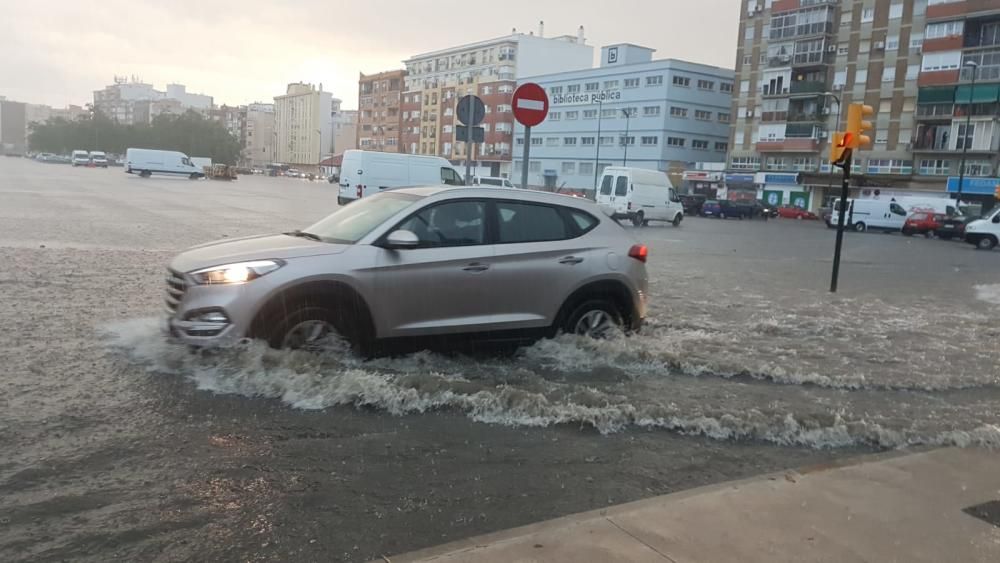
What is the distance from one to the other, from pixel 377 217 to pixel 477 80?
308 feet

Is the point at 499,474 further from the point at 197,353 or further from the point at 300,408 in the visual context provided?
the point at 197,353

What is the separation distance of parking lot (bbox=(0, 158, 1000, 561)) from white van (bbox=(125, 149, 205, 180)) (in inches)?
2312

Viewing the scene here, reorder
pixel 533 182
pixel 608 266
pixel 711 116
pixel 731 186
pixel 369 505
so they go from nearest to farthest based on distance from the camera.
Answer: pixel 369 505 < pixel 608 266 < pixel 731 186 < pixel 711 116 < pixel 533 182

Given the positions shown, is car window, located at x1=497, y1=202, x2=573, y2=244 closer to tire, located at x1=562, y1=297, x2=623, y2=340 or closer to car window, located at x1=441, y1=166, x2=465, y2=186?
tire, located at x1=562, y1=297, x2=623, y2=340

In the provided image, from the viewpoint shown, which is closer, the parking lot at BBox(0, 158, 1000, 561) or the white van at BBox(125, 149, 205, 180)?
the parking lot at BBox(0, 158, 1000, 561)

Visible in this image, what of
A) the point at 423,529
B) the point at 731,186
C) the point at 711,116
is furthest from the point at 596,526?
the point at 711,116

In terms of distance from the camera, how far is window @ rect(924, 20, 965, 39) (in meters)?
56.3

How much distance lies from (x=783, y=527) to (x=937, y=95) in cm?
6443

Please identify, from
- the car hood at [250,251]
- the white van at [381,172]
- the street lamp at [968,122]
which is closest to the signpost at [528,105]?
the car hood at [250,251]

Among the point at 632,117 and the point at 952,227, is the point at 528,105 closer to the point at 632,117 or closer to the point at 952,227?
the point at 952,227

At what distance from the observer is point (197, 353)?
5.83m

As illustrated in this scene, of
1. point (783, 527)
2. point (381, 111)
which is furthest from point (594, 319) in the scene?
point (381, 111)

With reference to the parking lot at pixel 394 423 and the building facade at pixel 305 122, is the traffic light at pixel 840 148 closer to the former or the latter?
the parking lot at pixel 394 423

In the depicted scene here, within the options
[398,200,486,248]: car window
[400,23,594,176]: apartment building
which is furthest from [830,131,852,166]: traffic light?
[400,23,594,176]: apartment building
